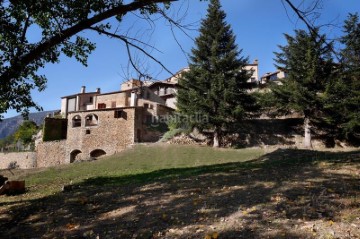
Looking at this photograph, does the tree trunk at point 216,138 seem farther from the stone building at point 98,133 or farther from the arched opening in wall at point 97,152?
the arched opening in wall at point 97,152

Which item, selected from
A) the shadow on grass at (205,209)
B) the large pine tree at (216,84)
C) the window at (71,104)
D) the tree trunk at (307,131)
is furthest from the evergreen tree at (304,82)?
the window at (71,104)

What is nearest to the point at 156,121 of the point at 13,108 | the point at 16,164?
the point at 16,164

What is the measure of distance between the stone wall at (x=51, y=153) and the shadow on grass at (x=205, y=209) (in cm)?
3579

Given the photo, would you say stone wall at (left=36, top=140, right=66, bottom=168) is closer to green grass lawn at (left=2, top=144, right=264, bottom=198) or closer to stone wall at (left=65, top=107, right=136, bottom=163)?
stone wall at (left=65, top=107, right=136, bottom=163)

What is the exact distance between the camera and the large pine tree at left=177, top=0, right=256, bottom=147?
3228 cm

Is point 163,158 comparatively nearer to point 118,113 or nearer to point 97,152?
point 118,113

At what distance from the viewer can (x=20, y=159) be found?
1864 inches

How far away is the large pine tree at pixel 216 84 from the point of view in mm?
32281

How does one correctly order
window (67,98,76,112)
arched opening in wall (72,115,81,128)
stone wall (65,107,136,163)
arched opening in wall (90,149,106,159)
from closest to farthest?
stone wall (65,107,136,163) → arched opening in wall (90,149,106,159) → arched opening in wall (72,115,81,128) → window (67,98,76,112)

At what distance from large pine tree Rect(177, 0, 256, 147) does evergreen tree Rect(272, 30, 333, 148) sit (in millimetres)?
3581

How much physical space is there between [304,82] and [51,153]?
33157 mm

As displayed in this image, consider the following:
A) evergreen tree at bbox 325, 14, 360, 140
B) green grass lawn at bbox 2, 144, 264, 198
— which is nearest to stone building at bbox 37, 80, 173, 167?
green grass lawn at bbox 2, 144, 264, 198

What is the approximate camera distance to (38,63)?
9.92 metres

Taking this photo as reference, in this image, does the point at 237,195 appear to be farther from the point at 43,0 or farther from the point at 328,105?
the point at 328,105
